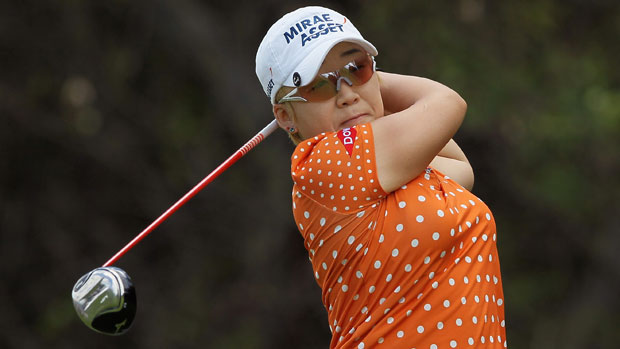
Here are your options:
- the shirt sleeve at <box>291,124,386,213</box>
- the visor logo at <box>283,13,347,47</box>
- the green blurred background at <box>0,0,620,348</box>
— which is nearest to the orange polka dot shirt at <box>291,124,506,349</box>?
the shirt sleeve at <box>291,124,386,213</box>

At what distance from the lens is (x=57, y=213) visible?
9305 mm

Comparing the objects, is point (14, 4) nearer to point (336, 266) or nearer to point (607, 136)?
point (607, 136)

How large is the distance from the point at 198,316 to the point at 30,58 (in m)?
2.55

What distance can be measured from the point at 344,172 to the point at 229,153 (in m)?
6.53

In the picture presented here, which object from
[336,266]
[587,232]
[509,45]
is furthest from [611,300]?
[336,266]

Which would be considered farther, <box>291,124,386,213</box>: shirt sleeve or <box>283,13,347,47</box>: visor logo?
<box>283,13,347,47</box>: visor logo

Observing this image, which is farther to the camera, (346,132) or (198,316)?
(198,316)

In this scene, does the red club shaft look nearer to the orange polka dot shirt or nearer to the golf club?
the golf club

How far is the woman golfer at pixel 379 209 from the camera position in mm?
2223

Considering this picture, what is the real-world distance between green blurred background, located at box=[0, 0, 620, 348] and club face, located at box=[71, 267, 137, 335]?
18.7 feet

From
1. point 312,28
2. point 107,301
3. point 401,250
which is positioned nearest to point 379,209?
point 401,250

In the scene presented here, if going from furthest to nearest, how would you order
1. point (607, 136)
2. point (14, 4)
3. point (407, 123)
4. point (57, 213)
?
point (57, 213)
point (14, 4)
point (607, 136)
point (407, 123)

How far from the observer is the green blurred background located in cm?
827

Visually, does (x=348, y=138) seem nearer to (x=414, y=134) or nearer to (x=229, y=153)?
(x=414, y=134)
